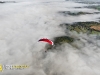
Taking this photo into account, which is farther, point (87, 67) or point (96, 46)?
point (96, 46)

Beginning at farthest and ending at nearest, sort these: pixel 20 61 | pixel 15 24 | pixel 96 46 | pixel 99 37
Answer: pixel 15 24, pixel 99 37, pixel 96 46, pixel 20 61

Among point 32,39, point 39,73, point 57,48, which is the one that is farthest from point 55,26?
point 39,73

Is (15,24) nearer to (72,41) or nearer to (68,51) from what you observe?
(72,41)

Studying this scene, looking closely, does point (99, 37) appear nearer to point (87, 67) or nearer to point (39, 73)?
point (87, 67)

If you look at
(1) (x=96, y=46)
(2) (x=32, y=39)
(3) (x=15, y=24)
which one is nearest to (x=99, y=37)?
(1) (x=96, y=46)

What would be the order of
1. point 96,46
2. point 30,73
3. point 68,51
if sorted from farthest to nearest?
point 96,46, point 68,51, point 30,73

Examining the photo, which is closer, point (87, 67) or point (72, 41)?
point (87, 67)

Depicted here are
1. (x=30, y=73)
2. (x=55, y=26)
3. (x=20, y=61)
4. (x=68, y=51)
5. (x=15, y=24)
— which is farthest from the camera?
(x=15, y=24)

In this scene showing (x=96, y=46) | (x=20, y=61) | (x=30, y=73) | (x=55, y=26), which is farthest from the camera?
(x=55, y=26)
